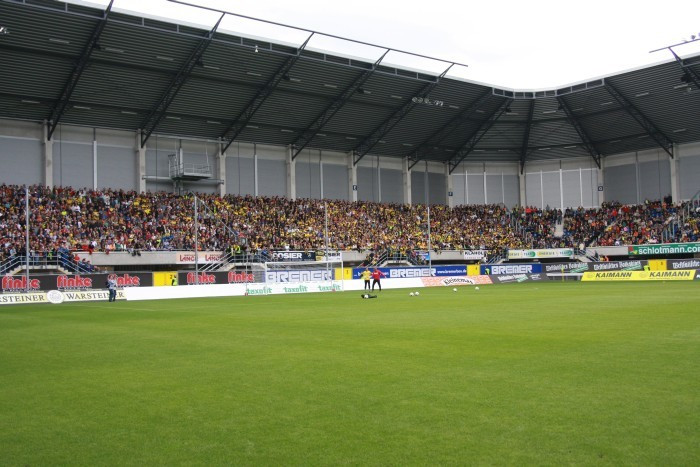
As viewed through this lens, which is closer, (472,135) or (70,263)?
(70,263)

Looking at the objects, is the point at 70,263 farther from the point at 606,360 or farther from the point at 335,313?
the point at 606,360

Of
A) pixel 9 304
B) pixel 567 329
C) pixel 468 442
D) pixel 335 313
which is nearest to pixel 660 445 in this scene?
pixel 468 442

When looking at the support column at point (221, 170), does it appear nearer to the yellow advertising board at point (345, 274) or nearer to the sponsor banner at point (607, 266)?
the yellow advertising board at point (345, 274)

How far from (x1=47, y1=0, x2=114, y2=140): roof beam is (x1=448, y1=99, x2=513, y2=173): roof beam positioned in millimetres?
39060

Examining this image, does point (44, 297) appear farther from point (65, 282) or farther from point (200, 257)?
point (200, 257)

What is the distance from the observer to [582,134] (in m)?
72.1

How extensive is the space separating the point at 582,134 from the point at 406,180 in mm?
19863

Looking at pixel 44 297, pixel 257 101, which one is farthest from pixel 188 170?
pixel 44 297

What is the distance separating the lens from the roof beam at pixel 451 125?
6381cm

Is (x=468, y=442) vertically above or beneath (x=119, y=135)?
beneath

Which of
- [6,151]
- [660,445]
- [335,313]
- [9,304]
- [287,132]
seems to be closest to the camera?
[660,445]

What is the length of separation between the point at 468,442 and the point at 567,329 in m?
10.6

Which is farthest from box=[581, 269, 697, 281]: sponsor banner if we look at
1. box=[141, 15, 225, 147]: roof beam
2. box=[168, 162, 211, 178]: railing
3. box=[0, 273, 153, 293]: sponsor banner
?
box=[0, 273, 153, 293]: sponsor banner

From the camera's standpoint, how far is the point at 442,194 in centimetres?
7919
